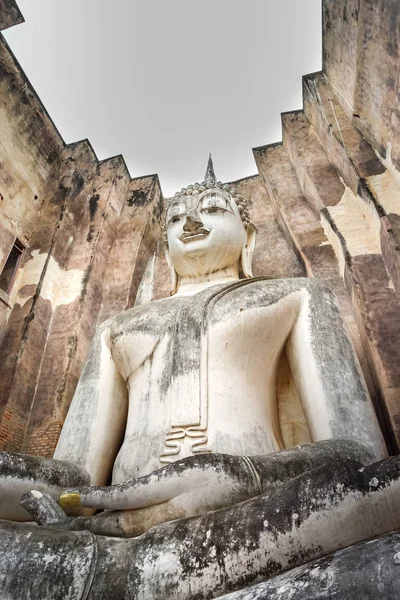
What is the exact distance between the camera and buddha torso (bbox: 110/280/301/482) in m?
3.12

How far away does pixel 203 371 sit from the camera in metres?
3.44

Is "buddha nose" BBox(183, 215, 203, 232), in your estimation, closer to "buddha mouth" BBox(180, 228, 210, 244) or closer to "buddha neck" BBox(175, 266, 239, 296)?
"buddha mouth" BBox(180, 228, 210, 244)

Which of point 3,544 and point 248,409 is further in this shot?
point 248,409

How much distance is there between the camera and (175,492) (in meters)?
2.36

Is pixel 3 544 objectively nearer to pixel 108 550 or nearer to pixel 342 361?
pixel 108 550

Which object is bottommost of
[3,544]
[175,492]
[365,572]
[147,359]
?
[365,572]

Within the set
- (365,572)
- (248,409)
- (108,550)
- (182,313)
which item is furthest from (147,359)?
(365,572)

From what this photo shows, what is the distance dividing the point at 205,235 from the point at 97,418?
1.77 metres

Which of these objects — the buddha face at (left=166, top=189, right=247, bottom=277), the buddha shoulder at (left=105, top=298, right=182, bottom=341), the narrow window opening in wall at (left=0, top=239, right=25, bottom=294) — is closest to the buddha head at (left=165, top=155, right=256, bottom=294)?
the buddha face at (left=166, top=189, right=247, bottom=277)

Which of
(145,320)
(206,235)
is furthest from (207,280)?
(145,320)

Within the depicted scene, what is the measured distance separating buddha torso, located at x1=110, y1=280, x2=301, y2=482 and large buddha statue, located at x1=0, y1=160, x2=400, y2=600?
1 cm

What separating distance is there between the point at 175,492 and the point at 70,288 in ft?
11.4

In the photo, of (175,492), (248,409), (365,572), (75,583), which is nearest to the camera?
(365,572)

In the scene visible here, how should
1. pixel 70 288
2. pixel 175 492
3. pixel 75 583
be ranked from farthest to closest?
1. pixel 70 288
2. pixel 175 492
3. pixel 75 583
